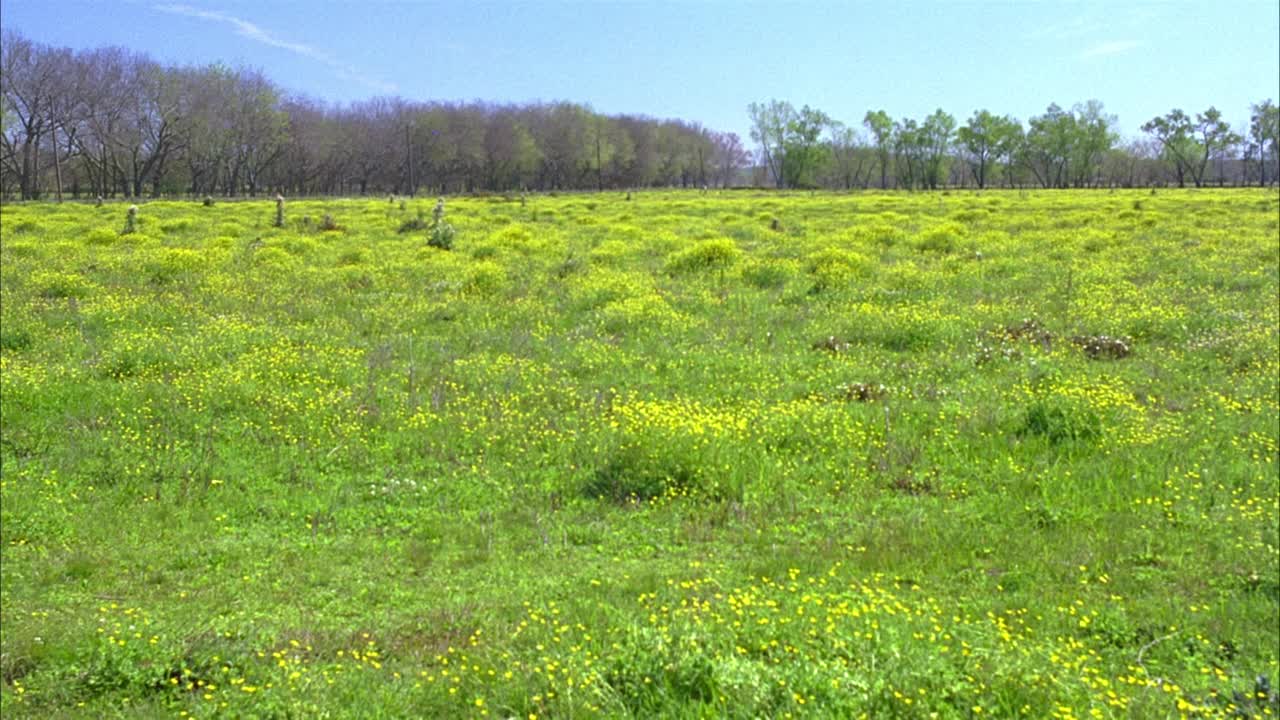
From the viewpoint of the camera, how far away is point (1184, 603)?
5.35 m

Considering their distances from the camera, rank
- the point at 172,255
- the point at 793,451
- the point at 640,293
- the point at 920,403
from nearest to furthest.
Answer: the point at 793,451
the point at 920,403
the point at 640,293
the point at 172,255

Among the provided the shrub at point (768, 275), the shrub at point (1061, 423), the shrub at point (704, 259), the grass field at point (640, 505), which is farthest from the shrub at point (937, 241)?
the shrub at point (1061, 423)

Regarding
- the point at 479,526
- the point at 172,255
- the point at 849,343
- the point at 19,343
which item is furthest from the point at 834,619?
the point at 172,255

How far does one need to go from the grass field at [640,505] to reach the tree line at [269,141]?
6515 centimetres

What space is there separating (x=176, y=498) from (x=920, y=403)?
716 cm

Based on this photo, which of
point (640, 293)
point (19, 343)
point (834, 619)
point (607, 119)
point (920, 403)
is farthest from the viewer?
point (607, 119)

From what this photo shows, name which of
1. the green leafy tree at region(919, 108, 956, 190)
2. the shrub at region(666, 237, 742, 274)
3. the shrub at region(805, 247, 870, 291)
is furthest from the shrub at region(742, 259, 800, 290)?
the green leafy tree at region(919, 108, 956, 190)

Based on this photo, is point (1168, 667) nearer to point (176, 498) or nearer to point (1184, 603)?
point (1184, 603)

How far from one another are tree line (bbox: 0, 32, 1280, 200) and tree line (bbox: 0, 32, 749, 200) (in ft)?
0.69

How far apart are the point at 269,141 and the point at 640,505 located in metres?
90.9

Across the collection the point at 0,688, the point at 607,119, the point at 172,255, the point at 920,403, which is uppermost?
the point at 607,119

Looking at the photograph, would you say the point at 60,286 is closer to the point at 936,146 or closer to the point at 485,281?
the point at 485,281

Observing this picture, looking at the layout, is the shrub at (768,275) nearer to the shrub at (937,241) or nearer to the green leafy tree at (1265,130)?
the shrub at (937,241)

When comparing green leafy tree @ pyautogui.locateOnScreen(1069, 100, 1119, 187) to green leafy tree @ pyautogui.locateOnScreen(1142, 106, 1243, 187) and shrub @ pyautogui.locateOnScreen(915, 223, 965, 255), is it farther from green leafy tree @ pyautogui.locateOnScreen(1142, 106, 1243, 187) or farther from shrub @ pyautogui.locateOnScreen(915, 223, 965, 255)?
shrub @ pyautogui.locateOnScreen(915, 223, 965, 255)
